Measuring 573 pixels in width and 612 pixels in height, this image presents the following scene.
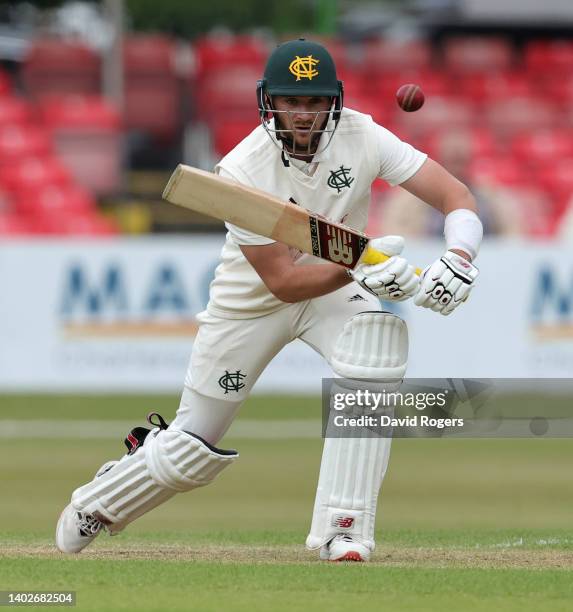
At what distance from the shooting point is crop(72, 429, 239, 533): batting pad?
4824 millimetres

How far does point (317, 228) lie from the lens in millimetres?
4559

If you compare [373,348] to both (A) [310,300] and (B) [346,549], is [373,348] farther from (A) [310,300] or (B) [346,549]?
(B) [346,549]

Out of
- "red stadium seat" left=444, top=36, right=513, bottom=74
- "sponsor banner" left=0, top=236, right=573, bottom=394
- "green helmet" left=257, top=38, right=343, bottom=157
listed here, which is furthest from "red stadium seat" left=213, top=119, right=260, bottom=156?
"green helmet" left=257, top=38, right=343, bottom=157

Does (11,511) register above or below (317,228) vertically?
below

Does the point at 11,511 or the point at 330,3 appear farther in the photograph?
the point at 330,3

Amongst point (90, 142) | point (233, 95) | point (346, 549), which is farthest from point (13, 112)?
point (346, 549)

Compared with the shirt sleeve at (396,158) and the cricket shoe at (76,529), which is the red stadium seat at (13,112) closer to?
the cricket shoe at (76,529)

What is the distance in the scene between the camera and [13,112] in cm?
1414

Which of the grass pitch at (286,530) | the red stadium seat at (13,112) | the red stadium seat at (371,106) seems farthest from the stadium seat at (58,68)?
the grass pitch at (286,530)

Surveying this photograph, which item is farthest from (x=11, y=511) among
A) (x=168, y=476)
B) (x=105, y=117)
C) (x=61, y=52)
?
(x=61, y=52)

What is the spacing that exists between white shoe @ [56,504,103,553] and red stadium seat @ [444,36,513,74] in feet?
40.8

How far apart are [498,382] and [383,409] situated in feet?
1.87

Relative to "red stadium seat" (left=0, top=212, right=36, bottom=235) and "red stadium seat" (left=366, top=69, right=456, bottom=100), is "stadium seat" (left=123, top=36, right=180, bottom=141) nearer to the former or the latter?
"red stadium seat" (left=366, top=69, right=456, bottom=100)

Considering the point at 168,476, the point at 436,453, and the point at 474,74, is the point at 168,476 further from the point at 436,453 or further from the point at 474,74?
the point at 474,74
